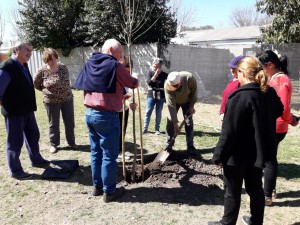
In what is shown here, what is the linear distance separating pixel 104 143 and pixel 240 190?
5.14ft

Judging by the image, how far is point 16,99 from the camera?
13.7ft

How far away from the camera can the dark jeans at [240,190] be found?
272cm

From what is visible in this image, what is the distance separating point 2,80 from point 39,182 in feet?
4.89

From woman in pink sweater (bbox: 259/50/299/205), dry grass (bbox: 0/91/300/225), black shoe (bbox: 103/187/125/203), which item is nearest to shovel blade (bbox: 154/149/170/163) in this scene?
dry grass (bbox: 0/91/300/225)

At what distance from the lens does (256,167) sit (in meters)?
2.66

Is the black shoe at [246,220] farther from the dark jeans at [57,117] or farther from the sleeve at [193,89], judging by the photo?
the dark jeans at [57,117]

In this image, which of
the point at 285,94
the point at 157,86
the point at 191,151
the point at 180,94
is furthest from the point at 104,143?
the point at 157,86

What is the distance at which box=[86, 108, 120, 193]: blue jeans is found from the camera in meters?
3.46

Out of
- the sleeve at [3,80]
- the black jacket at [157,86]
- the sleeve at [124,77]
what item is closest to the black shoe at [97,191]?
the sleeve at [124,77]

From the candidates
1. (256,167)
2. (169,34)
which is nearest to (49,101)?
(256,167)

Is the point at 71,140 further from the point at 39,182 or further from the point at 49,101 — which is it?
the point at 39,182

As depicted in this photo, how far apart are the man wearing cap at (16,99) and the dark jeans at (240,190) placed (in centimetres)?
296

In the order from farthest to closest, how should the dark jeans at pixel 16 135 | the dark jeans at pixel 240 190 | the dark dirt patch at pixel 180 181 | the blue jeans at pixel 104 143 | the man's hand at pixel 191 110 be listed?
the man's hand at pixel 191 110, the dark jeans at pixel 16 135, the dark dirt patch at pixel 180 181, the blue jeans at pixel 104 143, the dark jeans at pixel 240 190

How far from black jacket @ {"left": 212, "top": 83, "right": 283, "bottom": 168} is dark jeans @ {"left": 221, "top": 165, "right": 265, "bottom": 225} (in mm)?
123
